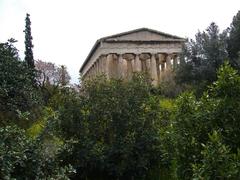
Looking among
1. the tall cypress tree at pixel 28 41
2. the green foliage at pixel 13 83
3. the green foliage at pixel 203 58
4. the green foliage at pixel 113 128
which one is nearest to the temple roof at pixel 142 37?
the tall cypress tree at pixel 28 41

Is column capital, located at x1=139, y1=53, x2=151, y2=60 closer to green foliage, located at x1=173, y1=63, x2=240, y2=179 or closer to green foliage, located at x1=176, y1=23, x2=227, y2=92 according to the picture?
green foliage, located at x1=176, y1=23, x2=227, y2=92

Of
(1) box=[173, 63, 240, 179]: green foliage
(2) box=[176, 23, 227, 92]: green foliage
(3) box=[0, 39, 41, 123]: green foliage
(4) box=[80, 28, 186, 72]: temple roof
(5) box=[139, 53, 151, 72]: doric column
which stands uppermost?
(4) box=[80, 28, 186, 72]: temple roof

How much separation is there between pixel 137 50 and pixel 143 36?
2.01m

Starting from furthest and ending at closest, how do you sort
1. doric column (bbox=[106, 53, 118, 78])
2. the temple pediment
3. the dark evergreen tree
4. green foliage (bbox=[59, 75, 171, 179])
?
doric column (bbox=[106, 53, 118, 78]) < the temple pediment < the dark evergreen tree < green foliage (bbox=[59, 75, 171, 179])

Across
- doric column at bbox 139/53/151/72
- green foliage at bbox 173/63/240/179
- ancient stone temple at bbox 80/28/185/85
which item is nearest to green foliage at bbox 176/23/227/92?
ancient stone temple at bbox 80/28/185/85

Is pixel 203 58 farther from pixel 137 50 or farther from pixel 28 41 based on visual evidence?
pixel 137 50

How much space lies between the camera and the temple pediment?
66312 mm

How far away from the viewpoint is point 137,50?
68125 millimetres

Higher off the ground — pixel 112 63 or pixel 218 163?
pixel 112 63

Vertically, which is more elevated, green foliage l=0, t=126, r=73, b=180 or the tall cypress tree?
the tall cypress tree

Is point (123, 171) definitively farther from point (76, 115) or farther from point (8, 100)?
point (8, 100)

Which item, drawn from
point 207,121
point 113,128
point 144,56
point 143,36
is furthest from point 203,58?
point 207,121

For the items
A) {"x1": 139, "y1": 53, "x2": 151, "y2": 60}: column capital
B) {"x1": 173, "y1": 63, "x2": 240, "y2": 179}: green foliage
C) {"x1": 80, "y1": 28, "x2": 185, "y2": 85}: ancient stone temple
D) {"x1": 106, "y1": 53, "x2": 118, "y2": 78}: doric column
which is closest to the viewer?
{"x1": 173, "y1": 63, "x2": 240, "y2": 179}: green foliage

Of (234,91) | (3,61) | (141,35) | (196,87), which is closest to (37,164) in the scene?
(234,91)
